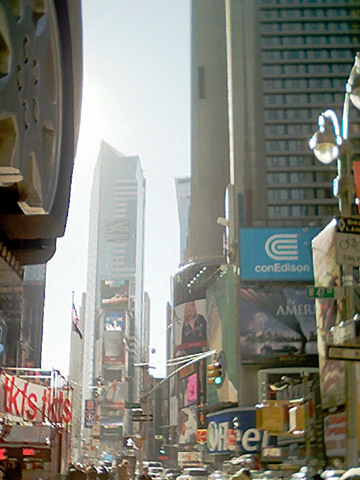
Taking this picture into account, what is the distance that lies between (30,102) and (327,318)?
33762 millimetres

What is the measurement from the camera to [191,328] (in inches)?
4375

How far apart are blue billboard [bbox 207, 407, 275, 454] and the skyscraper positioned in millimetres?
29665

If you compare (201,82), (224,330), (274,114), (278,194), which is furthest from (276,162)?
(201,82)

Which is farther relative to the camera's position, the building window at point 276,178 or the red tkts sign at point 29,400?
the building window at point 276,178

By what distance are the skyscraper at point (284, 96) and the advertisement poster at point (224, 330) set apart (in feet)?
47.8

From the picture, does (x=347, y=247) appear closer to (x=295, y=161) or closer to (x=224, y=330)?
(x=224, y=330)

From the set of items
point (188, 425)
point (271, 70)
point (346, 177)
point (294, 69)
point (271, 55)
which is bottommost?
point (188, 425)

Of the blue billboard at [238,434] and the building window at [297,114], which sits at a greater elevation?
the building window at [297,114]

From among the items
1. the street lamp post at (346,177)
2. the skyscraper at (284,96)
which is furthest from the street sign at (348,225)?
the skyscraper at (284,96)

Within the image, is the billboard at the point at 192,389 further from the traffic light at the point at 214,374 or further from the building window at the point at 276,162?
the traffic light at the point at 214,374

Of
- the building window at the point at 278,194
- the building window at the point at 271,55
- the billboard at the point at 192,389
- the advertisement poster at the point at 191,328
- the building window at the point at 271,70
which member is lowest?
the billboard at the point at 192,389

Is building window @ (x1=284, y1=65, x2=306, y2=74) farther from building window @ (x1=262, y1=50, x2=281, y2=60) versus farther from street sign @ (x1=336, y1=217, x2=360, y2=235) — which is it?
street sign @ (x1=336, y1=217, x2=360, y2=235)

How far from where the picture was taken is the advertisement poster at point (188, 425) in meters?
105

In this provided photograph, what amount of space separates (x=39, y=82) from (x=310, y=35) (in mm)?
114269
